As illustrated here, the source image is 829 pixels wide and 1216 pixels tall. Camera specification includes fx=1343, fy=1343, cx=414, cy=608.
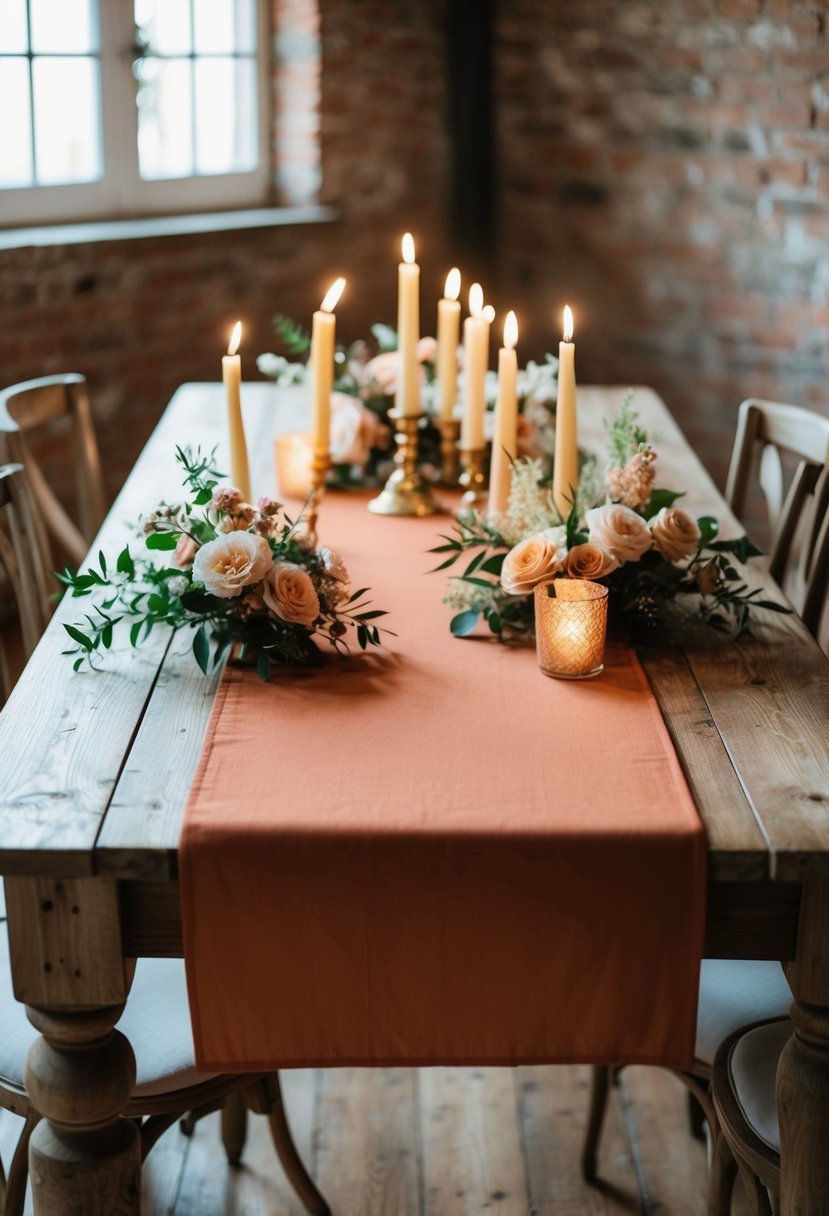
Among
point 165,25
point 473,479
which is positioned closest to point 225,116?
point 165,25

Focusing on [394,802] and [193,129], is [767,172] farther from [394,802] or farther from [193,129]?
[394,802]

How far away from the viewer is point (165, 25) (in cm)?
393

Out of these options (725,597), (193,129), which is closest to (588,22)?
(193,129)

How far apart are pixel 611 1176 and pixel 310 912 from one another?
99cm

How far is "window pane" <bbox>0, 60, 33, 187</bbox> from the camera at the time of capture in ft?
11.7

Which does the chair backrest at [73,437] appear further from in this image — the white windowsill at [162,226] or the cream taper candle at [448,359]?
the white windowsill at [162,226]

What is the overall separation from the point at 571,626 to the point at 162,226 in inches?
110

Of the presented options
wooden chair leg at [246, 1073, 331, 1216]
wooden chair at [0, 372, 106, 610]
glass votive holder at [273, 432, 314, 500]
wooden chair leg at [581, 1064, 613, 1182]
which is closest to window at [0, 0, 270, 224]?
wooden chair at [0, 372, 106, 610]

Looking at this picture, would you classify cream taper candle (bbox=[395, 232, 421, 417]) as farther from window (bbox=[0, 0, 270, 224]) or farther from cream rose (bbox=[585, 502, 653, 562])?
window (bbox=[0, 0, 270, 224])

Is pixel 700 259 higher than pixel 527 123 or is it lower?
lower

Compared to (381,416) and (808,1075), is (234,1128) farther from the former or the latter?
(381,416)

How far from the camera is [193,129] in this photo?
13.5 ft

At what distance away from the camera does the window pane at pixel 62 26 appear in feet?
11.8

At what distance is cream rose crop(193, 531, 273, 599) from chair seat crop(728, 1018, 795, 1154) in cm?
75
